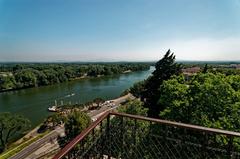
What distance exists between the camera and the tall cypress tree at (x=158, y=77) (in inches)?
597

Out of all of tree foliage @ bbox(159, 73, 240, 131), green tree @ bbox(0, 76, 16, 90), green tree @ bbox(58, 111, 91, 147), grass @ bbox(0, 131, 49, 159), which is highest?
tree foliage @ bbox(159, 73, 240, 131)

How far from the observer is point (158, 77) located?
15.8 meters

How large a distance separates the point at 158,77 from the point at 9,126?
15.9 m

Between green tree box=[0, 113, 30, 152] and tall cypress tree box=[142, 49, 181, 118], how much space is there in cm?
1370

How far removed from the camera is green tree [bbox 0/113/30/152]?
849 inches

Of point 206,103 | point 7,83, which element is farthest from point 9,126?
point 7,83

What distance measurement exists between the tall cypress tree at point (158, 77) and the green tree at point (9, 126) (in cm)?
1370

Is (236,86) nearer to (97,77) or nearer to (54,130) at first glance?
(54,130)

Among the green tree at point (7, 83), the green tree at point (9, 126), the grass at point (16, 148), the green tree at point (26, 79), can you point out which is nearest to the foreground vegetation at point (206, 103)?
the grass at point (16, 148)

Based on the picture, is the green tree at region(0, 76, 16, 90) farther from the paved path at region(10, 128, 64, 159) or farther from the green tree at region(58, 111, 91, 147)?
the green tree at region(58, 111, 91, 147)

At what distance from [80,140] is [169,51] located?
51.3ft

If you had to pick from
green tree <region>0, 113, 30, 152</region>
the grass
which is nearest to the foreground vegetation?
the grass

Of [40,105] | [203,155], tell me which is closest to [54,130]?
[40,105]

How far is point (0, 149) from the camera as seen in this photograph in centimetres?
2070
